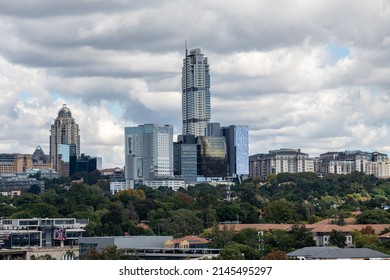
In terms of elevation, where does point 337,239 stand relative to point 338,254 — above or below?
above

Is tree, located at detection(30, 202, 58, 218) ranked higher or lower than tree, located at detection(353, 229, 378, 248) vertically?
higher

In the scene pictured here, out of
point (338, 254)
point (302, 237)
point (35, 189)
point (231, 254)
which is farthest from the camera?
point (35, 189)

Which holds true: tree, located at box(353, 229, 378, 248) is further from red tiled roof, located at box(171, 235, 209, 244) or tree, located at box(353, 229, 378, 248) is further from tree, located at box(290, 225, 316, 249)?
red tiled roof, located at box(171, 235, 209, 244)

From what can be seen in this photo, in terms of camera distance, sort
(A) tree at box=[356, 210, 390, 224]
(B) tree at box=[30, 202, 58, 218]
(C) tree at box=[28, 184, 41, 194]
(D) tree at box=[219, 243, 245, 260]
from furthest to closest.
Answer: (C) tree at box=[28, 184, 41, 194], (B) tree at box=[30, 202, 58, 218], (A) tree at box=[356, 210, 390, 224], (D) tree at box=[219, 243, 245, 260]

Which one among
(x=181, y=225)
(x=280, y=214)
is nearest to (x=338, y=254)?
(x=181, y=225)

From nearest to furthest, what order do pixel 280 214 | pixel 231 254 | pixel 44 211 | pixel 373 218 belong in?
1. pixel 231 254
2. pixel 373 218
3. pixel 280 214
4. pixel 44 211

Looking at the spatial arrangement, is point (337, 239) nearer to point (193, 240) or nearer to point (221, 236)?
point (221, 236)

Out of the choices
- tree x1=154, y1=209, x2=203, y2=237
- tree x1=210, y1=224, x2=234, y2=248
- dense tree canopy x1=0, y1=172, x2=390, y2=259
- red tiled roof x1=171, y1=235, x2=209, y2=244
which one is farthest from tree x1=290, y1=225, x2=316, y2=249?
tree x1=154, y1=209, x2=203, y2=237

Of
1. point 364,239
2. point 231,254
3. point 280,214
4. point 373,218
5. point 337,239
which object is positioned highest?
point 280,214
